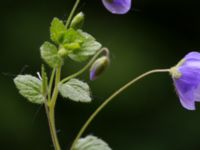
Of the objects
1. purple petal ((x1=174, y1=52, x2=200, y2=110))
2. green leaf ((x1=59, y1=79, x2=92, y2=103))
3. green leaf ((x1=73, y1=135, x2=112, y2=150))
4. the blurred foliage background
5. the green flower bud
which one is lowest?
the blurred foliage background

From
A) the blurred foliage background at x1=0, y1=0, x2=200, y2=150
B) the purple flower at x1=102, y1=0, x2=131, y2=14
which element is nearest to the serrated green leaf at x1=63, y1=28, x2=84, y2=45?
the purple flower at x1=102, y1=0, x2=131, y2=14

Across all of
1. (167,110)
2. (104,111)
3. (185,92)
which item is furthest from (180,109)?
(185,92)

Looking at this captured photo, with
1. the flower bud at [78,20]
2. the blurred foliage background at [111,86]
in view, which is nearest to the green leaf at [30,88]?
the flower bud at [78,20]

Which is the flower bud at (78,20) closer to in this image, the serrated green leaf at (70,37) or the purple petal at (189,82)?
the serrated green leaf at (70,37)

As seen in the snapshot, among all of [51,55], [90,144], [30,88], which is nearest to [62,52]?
[51,55]

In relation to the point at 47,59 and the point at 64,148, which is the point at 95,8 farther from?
the point at 47,59

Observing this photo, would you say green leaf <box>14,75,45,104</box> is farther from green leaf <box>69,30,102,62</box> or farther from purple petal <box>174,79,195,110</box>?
purple petal <box>174,79,195,110</box>

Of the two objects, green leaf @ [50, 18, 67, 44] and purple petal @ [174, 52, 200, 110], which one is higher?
green leaf @ [50, 18, 67, 44]
